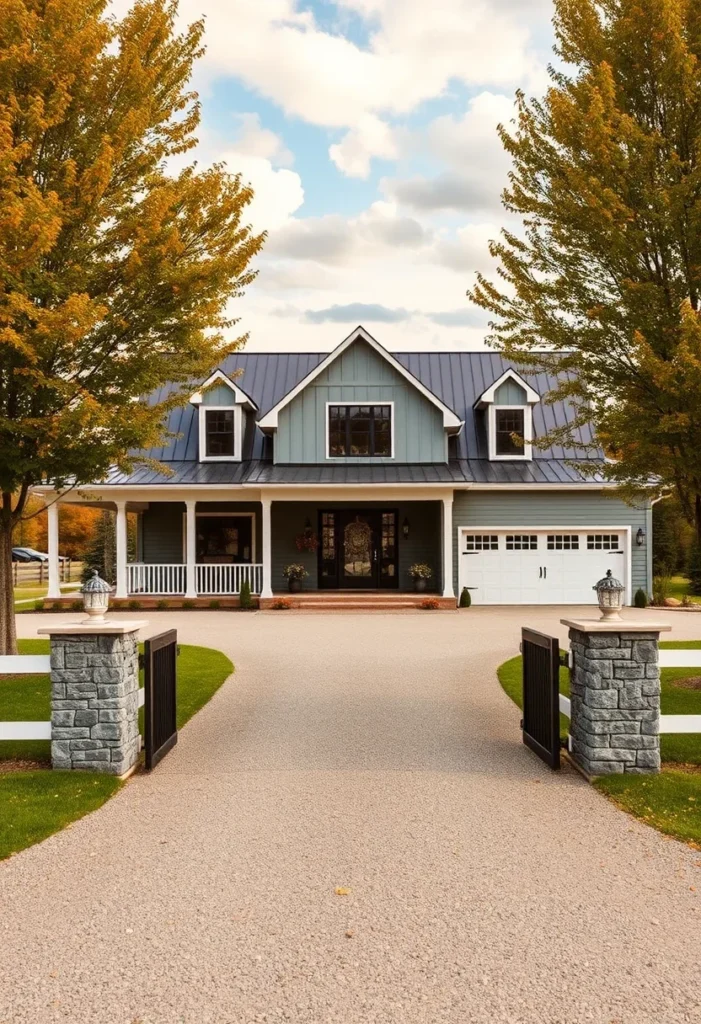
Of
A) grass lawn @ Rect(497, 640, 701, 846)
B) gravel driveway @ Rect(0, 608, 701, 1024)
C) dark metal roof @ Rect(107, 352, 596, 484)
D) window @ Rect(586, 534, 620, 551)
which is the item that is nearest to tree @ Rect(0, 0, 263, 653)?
gravel driveway @ Rect(0, 608, 701, 1024)

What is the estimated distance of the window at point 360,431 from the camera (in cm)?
2169

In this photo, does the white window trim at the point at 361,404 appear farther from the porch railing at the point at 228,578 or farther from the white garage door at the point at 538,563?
the porch railing at the point at 228,578

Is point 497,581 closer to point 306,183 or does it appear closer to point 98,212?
point 306,183

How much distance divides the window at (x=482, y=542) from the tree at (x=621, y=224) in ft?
41.4

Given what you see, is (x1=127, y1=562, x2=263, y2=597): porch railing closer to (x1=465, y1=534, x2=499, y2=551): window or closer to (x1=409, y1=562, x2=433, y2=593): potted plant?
(x1=409, y1=562, x2=433, y2=593): potted plant

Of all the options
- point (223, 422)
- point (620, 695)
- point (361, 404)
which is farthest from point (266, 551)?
point (620, 695)

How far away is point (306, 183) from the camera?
675 inches

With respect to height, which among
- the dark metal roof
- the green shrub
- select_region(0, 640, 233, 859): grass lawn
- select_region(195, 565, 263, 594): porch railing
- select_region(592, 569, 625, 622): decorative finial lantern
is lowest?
select_region(0, 640, 233, 859): grass lawn

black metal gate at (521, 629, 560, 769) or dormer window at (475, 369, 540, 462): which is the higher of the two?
dormer window at (475, 369, 540, 462)

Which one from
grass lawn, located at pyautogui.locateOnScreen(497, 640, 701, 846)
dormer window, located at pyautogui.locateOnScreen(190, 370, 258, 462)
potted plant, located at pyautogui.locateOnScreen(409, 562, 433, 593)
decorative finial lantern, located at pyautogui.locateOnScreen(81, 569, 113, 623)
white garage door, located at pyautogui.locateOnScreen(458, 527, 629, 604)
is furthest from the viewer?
dormer window, located at pyautogui.locateOnScreen(190, 370, 258, 462)

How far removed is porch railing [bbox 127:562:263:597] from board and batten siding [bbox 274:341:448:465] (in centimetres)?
336

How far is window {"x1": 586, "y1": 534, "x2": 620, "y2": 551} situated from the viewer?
22.1 m

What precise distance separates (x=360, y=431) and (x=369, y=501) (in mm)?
2020

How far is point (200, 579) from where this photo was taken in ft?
73.6
